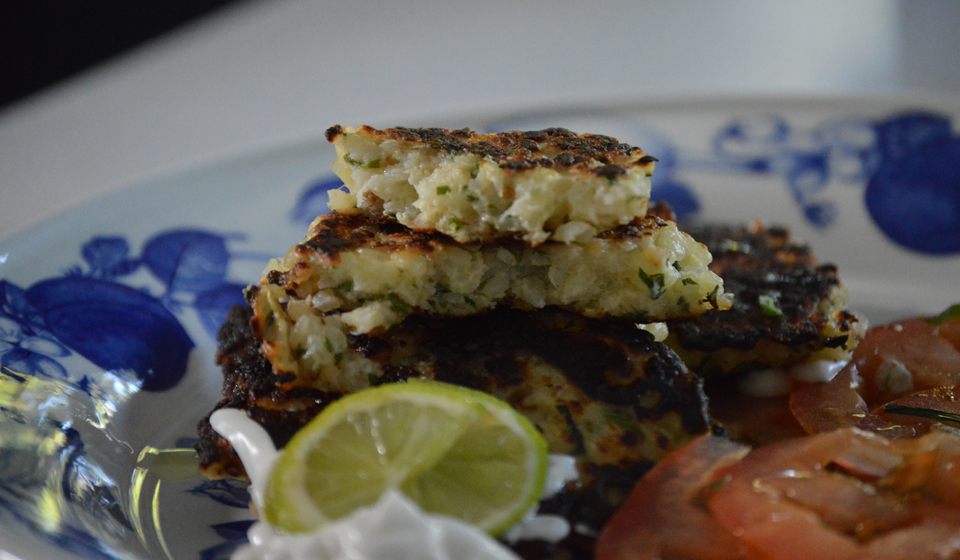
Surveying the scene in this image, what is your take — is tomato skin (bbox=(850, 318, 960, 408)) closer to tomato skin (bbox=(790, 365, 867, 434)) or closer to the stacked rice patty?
tomato skin (bbox=(790, 365, 867, 434))

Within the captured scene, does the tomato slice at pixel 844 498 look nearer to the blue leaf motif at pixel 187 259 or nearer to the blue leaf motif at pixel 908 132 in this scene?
the blue leaf motif at pixel 187 259

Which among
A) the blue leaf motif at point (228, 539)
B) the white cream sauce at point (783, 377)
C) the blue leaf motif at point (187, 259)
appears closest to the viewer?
the blue leaf motif at point (228, 539)

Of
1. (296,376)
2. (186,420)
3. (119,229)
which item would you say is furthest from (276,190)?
(296,376)

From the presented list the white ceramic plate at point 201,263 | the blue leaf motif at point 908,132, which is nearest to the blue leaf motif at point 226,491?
the white ceramic plate at point 201,263

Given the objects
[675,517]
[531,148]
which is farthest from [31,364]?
[675,517]

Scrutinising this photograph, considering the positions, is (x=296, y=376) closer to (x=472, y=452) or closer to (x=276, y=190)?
(x=472, y=452)
